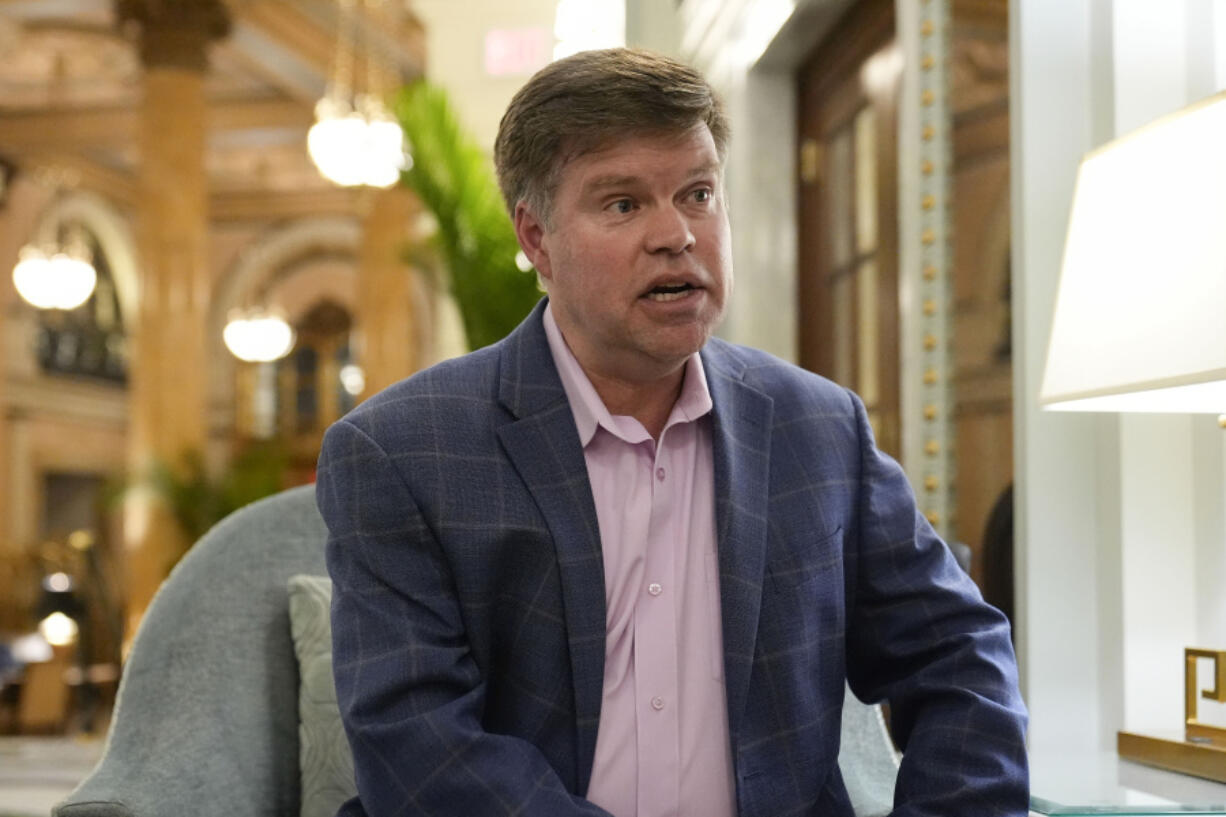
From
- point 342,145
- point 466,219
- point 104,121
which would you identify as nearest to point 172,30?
point 342,145

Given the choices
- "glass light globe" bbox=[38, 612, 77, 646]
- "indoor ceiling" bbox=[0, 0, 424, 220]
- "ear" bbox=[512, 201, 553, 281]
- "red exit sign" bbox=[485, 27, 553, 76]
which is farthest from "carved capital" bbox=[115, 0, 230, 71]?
"ear" bbox=[512, 201, 553, 281]

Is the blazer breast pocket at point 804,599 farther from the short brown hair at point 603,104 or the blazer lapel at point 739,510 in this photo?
the short brown hair at point 603,104

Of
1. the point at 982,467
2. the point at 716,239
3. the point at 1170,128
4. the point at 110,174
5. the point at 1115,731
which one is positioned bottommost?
the point at 1115,731

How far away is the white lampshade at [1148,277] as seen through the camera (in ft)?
5.39

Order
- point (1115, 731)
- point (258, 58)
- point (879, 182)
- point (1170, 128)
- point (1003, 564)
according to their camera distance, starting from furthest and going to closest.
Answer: point (258, 58) < point (879, 182) < point (1003, 564) < point (1115, 731) < point (1170, 128)

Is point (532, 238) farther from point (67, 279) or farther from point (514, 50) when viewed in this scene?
point (67, 279)

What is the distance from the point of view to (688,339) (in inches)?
63.5

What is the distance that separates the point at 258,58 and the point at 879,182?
36.0 feet

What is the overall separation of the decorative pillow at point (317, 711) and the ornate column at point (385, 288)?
1202 cm

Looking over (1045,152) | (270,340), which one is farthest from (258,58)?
(1045,152)

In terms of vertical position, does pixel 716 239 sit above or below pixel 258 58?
below

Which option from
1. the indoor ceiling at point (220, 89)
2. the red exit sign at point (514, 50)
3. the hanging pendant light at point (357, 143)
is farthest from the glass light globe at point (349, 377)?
the red exit sign at point (514, 50)

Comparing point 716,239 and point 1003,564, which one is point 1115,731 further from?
point 716,239

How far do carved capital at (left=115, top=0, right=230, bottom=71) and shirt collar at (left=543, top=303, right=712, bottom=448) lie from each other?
33.7ft
